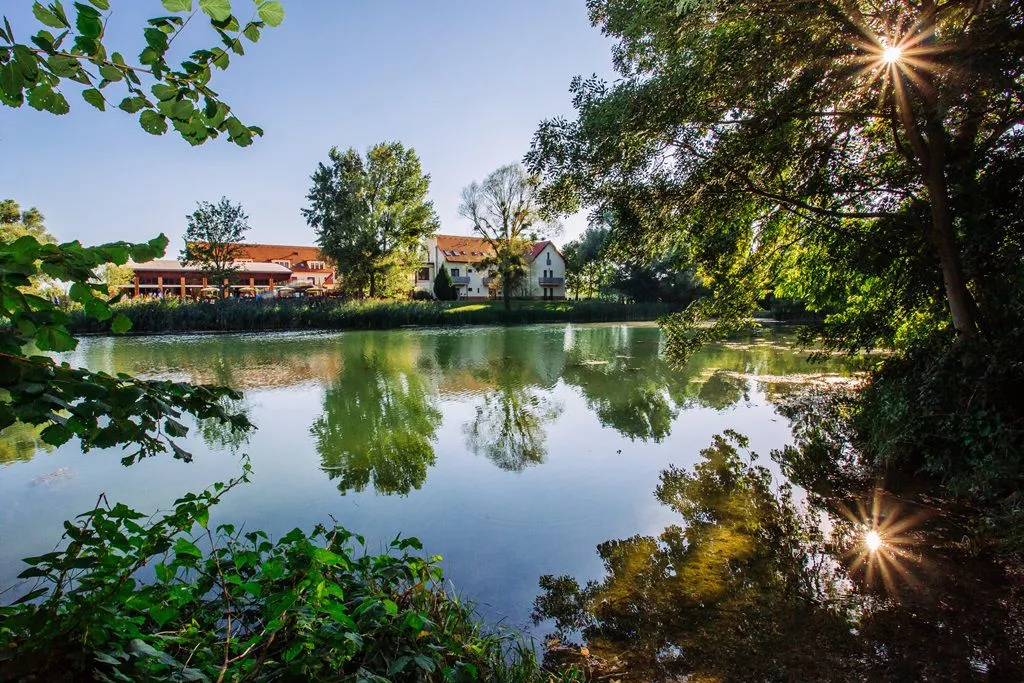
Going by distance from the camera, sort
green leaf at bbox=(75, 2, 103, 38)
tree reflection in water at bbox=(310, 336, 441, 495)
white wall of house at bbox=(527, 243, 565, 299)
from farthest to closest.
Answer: white wall of house at bbox=(527, 243, 565, 299) → tree reflection in water at bbox=(310, 336, 441, 495) → green leaf at bbox=(75, 2, 103, 38)

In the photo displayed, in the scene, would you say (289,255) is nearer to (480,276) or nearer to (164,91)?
(480,276)

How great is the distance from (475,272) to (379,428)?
5033 cm

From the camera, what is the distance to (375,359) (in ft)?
57.3

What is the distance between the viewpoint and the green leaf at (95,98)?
1.14m

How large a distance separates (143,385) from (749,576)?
13.6 feet

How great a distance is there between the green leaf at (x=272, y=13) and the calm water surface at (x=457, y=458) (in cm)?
358

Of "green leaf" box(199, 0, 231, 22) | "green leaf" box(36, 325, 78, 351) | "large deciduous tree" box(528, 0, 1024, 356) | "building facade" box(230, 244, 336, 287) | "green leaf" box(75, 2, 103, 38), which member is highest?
"building facade" box(230, 244, 336, 287)

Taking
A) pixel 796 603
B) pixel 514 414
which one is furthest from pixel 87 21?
pixel 514 414

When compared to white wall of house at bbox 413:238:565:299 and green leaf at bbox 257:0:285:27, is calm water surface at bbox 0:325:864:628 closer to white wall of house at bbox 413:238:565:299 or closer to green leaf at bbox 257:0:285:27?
green leaf at bbox 257:0:285:27

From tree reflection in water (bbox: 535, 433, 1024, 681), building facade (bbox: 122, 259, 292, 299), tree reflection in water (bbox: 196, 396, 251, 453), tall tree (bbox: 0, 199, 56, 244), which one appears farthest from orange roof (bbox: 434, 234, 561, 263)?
tree reflection in water (bbox: 535, 433, 1024, 681)

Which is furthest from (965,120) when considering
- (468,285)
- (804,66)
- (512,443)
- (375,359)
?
(468,285)

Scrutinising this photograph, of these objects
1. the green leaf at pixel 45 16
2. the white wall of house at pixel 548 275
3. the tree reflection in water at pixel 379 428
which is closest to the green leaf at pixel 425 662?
the green leaf at pixel 45 16

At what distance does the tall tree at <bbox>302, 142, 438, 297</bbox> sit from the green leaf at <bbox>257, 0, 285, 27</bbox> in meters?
37.2

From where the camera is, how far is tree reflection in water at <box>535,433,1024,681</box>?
3004mm
